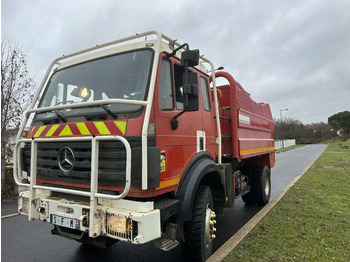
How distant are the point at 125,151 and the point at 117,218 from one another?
61 centimetres

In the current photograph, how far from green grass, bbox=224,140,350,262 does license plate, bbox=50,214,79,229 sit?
184 cm

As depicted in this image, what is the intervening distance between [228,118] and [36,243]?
3.74 metres

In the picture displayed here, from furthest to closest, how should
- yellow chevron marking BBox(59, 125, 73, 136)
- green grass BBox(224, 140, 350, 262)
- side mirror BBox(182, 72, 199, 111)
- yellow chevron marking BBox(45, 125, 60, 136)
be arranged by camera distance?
green grass BBox(224, 140, 350, 262)
yellow chevron marking BBox(45, 125, 60, 136)
yellow chevron marking BBox(59, 125, 73, 136)
side mirror BBox(182, 72, 199, 111)

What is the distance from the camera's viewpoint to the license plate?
245cm

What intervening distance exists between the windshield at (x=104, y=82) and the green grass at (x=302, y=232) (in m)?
2.33

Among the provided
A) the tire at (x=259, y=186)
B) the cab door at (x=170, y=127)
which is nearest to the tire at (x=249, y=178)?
the tire at (x=259, y=186)

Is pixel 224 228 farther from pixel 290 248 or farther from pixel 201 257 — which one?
pixel 201 257

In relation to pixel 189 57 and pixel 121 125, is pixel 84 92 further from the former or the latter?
pixel 189 57

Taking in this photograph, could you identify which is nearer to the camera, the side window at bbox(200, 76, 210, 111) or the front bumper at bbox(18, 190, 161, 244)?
the front bumper at bbox(18, 190, 161, 244)

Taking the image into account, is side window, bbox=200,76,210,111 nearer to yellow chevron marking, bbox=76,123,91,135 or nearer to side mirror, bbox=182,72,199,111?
side mirror, bbox=182,72,199,111

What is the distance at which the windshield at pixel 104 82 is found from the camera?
8.75 feet

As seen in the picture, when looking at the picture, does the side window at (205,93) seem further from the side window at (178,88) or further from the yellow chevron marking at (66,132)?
the yellow chevron marking at (66,132)

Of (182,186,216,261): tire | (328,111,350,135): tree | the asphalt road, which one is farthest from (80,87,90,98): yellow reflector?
(328,111,350,135): tree

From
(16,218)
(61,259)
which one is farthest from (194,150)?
(16,218)
